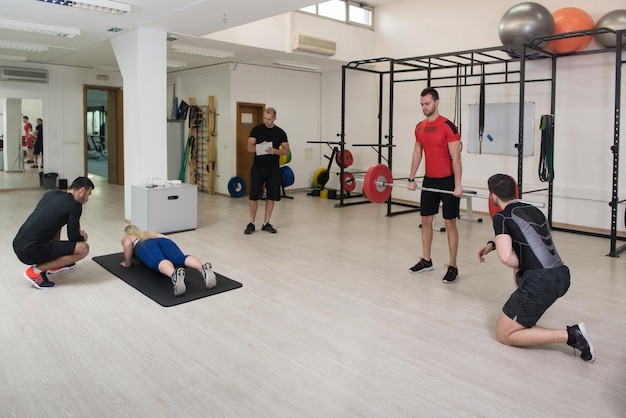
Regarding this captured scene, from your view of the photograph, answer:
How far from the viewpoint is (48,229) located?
3639mm

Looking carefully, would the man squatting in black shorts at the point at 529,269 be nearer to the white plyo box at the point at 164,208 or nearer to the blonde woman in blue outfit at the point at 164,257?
the blonde woman in blue outfit at the point at 164,257

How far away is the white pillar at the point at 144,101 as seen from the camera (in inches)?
232

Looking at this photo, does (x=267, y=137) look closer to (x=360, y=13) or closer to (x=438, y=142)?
(x=438, y=142)

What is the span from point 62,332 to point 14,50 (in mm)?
6638

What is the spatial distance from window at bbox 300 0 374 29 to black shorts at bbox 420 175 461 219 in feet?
15.6

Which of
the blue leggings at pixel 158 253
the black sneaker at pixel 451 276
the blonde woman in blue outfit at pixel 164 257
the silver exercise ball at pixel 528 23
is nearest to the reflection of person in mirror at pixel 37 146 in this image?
the blonde woman in blue outfit at pixel 164 257

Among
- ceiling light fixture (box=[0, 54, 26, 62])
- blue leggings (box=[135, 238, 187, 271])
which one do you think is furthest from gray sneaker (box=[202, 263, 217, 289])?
ceiling light fixture (box=[0, 54, 26, 62])

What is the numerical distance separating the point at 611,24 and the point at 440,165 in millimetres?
3148

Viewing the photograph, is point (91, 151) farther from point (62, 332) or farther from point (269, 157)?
point (62, 332)

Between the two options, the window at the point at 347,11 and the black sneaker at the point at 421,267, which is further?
the window at the point at 347,11

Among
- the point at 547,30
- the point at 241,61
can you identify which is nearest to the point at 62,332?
the point at 547,30

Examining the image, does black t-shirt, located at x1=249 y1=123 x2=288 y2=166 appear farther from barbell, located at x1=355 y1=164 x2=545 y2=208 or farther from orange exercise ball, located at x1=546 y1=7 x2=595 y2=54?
orange exercise ball, located at x1=546 y1=7 x2=595 y2=54

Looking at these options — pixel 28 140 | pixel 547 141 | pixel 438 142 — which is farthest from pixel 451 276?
pixel 28 140

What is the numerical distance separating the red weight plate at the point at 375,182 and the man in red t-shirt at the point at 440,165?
1.67ft
